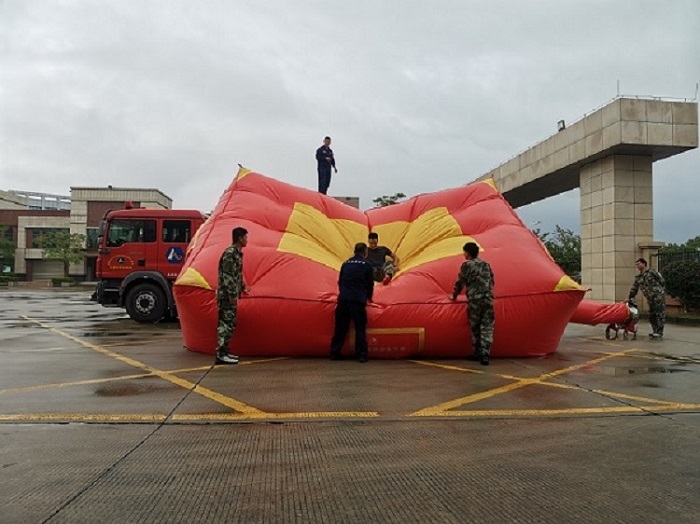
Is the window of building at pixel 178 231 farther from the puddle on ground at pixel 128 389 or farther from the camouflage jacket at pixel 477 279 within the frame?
the camouflage jacket at pixel 477 279

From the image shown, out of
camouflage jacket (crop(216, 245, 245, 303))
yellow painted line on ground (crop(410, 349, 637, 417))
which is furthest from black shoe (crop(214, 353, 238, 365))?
yellow painted line on ground (crop(410, 349, 637, 417))

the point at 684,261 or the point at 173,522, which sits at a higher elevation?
the point at 684,261

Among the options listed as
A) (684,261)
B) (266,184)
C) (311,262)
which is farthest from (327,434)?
(684,261)

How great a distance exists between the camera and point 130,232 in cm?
1424

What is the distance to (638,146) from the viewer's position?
54.1 ft

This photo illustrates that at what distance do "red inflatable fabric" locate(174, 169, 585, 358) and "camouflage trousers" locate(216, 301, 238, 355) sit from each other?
7.7 inches

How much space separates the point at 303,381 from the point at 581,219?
602 inches

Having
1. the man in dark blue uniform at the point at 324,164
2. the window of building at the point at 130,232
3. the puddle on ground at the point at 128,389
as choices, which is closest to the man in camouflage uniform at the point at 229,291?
the puddle on ground at the point at 128,389

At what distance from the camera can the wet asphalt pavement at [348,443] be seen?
3037 mm

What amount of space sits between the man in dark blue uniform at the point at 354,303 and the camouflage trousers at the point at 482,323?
1.37 m

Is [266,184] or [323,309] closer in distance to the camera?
[323,309]

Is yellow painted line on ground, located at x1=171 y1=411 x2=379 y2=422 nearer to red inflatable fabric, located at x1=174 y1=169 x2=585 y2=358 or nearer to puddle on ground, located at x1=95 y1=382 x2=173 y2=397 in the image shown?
puddle on ground, located at x1=95 y1=382 x2=173 y2=397

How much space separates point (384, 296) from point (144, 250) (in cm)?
833

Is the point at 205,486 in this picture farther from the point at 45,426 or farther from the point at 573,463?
the point at 573,463
